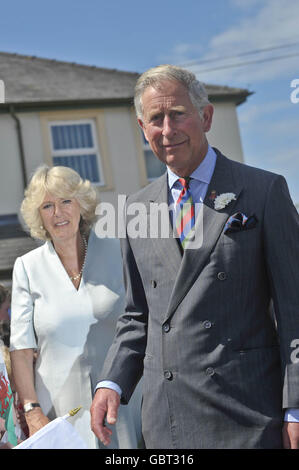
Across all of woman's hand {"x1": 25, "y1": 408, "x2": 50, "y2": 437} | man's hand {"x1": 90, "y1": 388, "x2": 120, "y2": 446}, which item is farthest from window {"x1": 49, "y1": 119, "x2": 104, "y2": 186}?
man's hand {"x1": 90, "y1": 388, "x2": 120, "y2": 446}

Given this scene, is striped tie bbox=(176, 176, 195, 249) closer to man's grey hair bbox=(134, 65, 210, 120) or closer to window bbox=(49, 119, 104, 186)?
man's grey hair bbox=(134, 65, 210, 120)

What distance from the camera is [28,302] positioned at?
107 inches

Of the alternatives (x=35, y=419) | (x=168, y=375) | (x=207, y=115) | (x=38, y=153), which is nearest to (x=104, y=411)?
(x=168, y=375)

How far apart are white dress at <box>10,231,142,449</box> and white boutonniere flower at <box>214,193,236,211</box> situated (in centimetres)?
105

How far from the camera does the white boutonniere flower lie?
5.90 ft

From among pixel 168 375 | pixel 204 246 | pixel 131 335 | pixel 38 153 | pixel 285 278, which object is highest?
pixel 38 153

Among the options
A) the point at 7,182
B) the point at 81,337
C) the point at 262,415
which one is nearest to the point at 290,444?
the point at 262,415

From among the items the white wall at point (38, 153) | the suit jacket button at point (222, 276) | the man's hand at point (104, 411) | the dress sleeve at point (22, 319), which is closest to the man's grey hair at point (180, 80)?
the suit jacket button at point (222, 276)

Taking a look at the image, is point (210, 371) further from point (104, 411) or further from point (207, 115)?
point (207, 115)

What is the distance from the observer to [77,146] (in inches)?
348

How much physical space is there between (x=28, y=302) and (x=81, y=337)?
0.28 metres

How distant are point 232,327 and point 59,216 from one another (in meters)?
1.34

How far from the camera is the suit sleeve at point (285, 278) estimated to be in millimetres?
1644

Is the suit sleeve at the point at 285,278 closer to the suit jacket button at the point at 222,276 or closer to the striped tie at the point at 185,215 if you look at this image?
the suit jacket button at the point at 222,276
